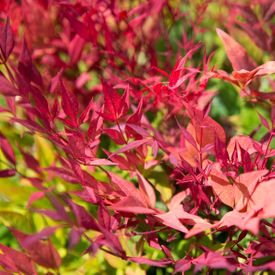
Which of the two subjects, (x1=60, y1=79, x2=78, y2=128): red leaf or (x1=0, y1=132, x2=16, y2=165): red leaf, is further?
(x1=0, y1=132, x2=16, y2=165): red leaf

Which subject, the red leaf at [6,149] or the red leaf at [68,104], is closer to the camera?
the red leaf at [68,104]

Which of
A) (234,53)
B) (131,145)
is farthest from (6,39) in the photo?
(234,53)

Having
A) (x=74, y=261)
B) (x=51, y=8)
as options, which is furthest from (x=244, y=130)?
(x=51, y=8)

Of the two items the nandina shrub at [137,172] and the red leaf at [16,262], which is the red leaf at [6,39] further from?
the red leaf at [16,262]

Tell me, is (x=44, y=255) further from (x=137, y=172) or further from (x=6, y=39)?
(x=6, y=39)

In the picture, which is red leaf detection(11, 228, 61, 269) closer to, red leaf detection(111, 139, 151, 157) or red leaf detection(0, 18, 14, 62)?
red leaf detection(111, 139, 151, 157)

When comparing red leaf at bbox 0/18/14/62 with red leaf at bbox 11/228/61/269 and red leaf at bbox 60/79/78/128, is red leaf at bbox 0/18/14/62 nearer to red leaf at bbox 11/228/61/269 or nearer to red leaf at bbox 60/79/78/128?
red leaf at bbox 60/79/78/128

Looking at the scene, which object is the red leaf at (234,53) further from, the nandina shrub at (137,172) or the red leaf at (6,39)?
the red leaf at (6,39)

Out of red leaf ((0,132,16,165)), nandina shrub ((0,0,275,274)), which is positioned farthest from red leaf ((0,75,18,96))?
red leaf ((0,132,16,165))

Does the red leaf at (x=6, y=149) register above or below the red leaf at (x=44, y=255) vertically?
above

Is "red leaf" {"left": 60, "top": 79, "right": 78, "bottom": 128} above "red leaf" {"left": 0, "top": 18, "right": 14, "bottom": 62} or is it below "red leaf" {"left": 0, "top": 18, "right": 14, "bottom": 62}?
below

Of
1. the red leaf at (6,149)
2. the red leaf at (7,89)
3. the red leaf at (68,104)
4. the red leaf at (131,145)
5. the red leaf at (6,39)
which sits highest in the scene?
the red leaf at (6,39)

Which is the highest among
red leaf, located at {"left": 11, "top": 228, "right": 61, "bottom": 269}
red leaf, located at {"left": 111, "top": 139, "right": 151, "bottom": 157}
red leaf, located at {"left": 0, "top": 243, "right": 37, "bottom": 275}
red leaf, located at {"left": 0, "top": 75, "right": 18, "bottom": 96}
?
red leaf, located at {"left": 0, "top": 75, "right": 18, "bottom": 96}

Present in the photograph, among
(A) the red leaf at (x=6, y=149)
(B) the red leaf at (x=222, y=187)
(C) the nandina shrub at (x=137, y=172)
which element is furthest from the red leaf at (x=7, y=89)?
(B) the red leaf at (x=222, y=187)
